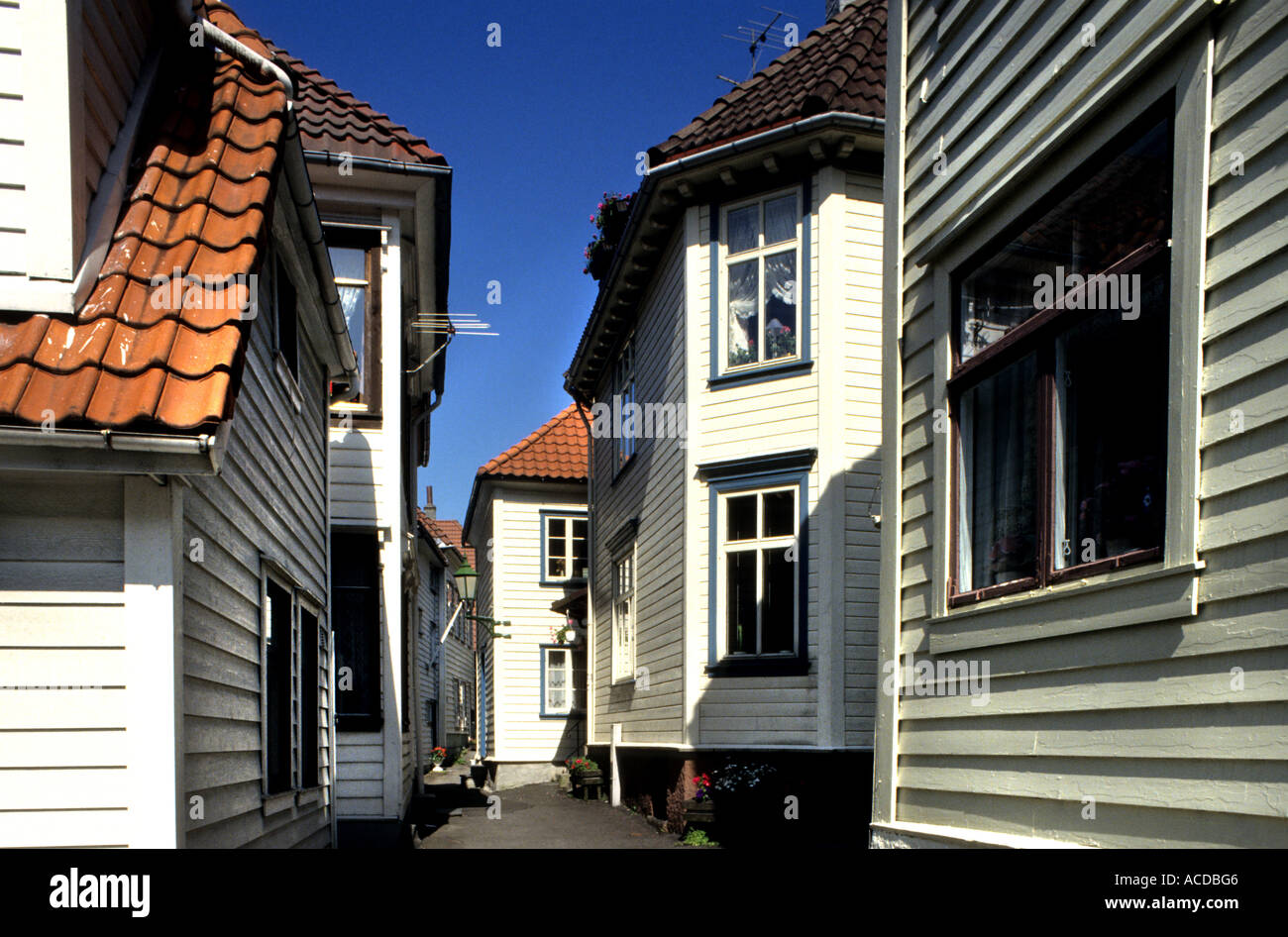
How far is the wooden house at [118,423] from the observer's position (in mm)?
3881

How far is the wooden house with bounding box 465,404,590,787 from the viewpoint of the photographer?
857 inches

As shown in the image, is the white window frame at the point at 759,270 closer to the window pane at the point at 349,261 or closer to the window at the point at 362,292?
the window at the point at 362,292

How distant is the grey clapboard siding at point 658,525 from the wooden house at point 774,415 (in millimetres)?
72

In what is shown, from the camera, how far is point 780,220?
470 inches

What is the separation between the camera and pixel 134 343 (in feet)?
13.3

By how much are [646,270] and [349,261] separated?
4.42 m

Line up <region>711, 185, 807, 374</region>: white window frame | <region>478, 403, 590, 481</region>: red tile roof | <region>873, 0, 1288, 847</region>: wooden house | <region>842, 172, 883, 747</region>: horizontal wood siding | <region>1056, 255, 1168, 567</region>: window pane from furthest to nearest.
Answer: <region>478, 403, 590, 481</region>: red tile roof → <region>711, 185, 807, 374</region>: white window frame → <region>842, 172, 883, 747</region>: horizontal wood siding → <region>1056, 255, 1168, 567</region>: window pane → <region>873, 0, 1288, 847</region>: wooden house

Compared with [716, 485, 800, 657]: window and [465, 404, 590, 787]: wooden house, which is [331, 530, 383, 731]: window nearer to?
[716, 485, 800, 657]: window

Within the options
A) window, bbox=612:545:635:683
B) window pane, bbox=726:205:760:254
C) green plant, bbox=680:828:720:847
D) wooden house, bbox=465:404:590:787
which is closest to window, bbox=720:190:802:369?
window pane, bbox=726:205:760:254

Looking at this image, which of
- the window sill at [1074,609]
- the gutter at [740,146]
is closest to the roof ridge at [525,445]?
the gutter at [740,146]

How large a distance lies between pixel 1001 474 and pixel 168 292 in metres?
3.77

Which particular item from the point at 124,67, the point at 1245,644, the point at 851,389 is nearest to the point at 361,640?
the point at 851,389

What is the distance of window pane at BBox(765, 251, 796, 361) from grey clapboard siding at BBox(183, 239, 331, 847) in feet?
18.0

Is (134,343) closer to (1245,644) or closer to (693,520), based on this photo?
(1245,644)
